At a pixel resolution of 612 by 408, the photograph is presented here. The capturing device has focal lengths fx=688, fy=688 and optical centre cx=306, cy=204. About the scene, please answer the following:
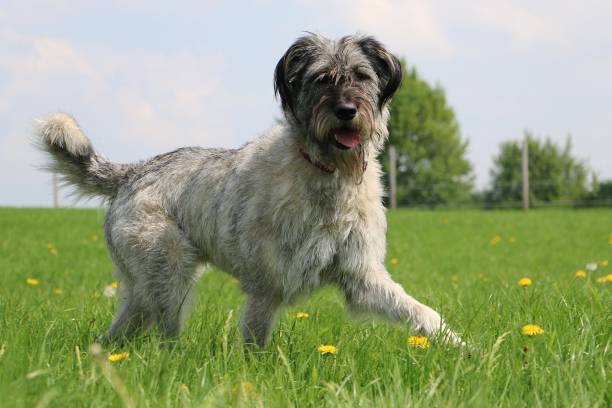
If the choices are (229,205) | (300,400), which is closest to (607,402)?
(300,400)

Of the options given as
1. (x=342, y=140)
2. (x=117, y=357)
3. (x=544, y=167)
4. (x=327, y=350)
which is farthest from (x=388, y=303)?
(x=544, y=167)

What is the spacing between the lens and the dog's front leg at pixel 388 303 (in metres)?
3.93

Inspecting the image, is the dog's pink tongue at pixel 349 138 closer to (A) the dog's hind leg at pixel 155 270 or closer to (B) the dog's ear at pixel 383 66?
(B) the dog's ear at pixel 383 66

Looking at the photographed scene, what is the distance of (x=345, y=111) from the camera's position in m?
3.92

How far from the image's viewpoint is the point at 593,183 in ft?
170

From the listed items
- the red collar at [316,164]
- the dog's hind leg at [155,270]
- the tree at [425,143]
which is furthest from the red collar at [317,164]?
the tree at [425,143]

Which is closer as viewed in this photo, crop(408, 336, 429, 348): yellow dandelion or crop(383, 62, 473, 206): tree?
crop(408, 336, 429, 348): yellow dandelion

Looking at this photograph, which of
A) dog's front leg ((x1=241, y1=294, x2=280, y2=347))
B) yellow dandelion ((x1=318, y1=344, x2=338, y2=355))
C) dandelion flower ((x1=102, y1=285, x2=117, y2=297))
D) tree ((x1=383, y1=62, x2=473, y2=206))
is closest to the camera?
yellow dandelion ((x1=318, y1=344, x2=338, y2=355))

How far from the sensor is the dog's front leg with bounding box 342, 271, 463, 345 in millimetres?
3926

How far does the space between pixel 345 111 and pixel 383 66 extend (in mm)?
702

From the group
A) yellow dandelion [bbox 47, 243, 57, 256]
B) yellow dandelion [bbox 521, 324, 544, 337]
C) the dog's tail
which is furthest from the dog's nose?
yellow dandelion [bbox 47, 243, 57, 256]

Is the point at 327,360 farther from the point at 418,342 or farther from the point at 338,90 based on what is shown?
the point at 338,90

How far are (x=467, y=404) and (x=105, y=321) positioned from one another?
3.36 meters

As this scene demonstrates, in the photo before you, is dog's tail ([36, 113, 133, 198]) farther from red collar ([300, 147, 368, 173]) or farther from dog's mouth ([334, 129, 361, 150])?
dog's mouth ([334, 129, 361, 150])
